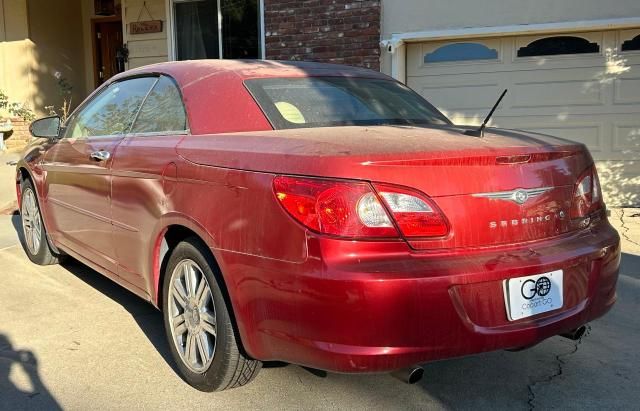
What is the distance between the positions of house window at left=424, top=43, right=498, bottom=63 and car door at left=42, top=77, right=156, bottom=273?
17.1ft

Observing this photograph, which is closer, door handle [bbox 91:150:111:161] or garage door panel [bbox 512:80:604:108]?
door handle [bbox 91:150:111:161]

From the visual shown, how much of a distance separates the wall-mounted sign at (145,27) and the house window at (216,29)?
0.93ft

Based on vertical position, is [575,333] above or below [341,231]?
below

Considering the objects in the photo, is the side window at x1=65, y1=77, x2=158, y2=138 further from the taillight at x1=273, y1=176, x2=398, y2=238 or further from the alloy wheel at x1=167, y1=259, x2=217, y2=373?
the taillight at x1=273, y1=176, x2=398, y2=238

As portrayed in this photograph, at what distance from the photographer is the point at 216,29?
10.4 metres

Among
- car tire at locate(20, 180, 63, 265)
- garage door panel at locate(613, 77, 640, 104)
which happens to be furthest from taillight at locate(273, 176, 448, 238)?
garage door panel at locate(613, 77, 640, 104)

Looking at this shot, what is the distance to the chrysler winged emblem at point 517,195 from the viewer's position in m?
2.65

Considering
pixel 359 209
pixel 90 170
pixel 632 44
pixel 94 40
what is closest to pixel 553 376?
pixel 359 209

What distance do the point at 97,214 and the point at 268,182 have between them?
1899mm

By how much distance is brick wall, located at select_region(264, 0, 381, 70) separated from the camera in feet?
29.0

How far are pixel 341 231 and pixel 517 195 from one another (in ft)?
2.60

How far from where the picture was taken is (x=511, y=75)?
27.0 feet

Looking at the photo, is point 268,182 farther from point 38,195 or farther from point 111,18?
point 111,18

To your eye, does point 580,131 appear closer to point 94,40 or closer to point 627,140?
point 627,140
